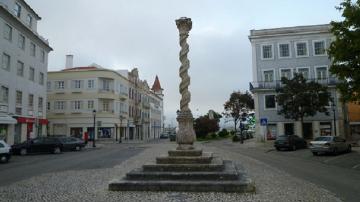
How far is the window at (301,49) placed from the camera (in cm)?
4525

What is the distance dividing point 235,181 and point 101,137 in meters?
49.4

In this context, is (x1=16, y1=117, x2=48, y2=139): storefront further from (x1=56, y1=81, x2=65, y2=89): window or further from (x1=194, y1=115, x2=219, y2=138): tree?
(x1=194, y1=115, x2=219, y2=138): tree

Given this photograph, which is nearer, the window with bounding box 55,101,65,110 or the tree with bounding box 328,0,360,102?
the tree with bounding box 328,0,360,102

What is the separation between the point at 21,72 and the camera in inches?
1446

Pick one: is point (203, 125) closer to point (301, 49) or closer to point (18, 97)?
point (301, 49)

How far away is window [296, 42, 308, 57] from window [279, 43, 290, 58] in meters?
1.08

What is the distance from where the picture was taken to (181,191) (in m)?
10.4

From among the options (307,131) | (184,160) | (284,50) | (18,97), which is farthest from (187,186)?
(284,50)

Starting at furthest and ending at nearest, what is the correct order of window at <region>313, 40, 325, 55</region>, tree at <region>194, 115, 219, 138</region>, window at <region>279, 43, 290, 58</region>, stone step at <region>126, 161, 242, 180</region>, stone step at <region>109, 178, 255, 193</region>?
tree at <region>194, 115, 219, 138</region> → window at <region>279, 43, 290, 58</region> → window at <region>313, 40, 325, 55</region> → stone step at <region>126, 161, 242, 180</region> → stone step at <region>109, 178, 255, 193</region>

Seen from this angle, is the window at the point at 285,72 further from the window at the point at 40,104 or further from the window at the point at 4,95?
the window at the point at 4,95

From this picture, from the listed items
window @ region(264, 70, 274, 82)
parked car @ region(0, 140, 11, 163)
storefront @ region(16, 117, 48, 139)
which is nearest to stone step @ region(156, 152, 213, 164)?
parked car @ region(0, 140, 11, 163)

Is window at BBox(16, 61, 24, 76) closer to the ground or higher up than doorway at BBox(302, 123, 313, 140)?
higher up

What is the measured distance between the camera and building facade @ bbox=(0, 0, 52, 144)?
3275cm

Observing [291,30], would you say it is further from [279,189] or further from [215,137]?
[279,189]
